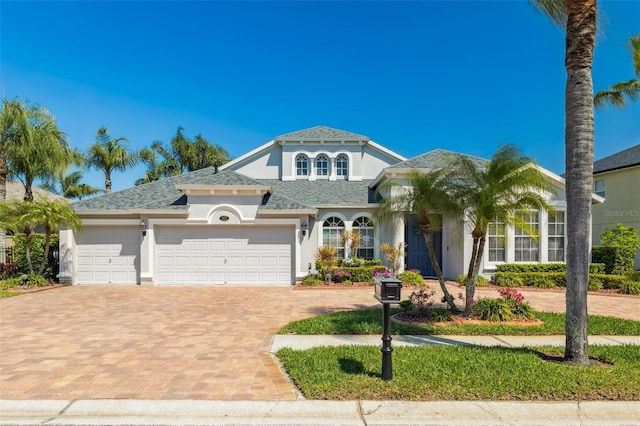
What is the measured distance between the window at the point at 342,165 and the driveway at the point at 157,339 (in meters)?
8.59

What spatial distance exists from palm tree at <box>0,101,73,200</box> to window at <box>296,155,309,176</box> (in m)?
12.1

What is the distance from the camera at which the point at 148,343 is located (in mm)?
6324

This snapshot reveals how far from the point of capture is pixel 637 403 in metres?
3.98

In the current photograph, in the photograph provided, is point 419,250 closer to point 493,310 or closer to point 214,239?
point 493,310

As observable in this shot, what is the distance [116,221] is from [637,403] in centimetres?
1593

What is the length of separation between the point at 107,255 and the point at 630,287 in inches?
803

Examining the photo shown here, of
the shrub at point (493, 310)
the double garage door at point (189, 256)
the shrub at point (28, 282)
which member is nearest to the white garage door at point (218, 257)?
the double garage door at point (189, 256)

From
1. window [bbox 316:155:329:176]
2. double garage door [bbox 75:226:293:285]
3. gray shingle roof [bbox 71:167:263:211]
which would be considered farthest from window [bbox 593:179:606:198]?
gray shingle roof [bbox 71:167:263:211]

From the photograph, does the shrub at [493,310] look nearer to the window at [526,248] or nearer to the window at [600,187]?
the window at [526,248]

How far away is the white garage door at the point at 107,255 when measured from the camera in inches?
543

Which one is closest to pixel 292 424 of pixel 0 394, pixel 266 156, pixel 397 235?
pixel 0 394

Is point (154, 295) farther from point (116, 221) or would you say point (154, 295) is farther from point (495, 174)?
Result: point (495, 174)

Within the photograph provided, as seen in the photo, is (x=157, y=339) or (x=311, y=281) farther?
(x=311, y=281)

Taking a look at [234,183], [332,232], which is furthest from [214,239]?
[332,232]
